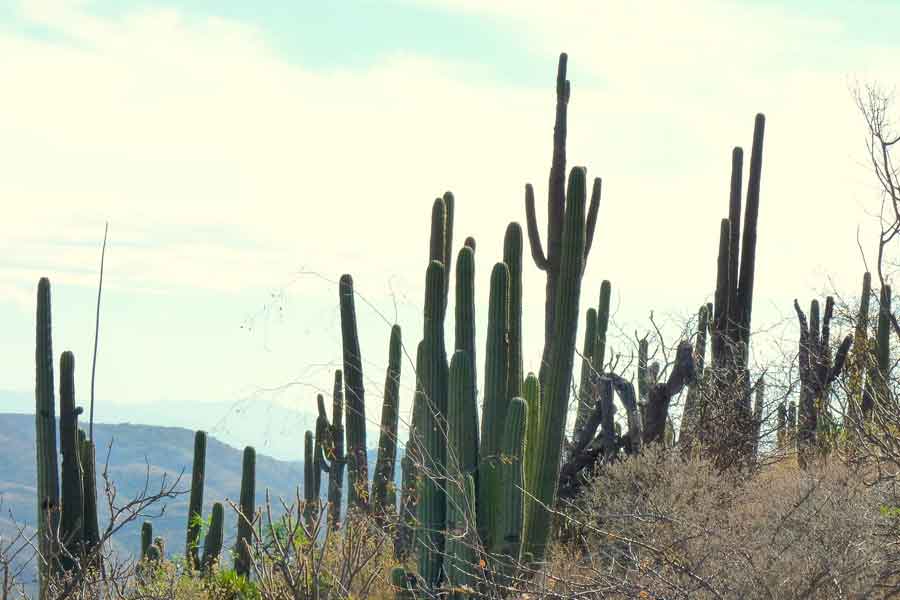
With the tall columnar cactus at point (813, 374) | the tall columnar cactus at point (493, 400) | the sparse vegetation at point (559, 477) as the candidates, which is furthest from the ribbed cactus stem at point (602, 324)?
the tall columnar cactus at point (493, 400)

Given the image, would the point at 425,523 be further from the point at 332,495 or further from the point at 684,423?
the point at 332,495

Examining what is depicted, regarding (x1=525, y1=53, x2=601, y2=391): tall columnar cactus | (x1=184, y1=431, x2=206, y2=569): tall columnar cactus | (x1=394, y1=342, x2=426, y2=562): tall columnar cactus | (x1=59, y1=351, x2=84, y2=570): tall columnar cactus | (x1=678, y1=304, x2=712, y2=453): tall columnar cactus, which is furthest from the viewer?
(x1=184, y1=431, x2=206, y2=569): tall columnar cactus

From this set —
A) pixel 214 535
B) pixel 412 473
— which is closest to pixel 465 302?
pixel 412 473

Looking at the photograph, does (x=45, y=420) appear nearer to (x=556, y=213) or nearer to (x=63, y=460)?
(x=63, y=460)

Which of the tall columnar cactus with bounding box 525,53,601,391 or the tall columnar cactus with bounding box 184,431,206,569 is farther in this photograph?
the tall columnar cactus with bounding box 184,431,206,569

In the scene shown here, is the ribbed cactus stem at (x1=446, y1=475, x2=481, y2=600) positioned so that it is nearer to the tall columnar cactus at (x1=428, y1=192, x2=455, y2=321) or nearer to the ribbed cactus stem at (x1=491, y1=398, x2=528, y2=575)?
the ribbed cactus stem at (x1=491, y1=398, x2=528, y2=575)

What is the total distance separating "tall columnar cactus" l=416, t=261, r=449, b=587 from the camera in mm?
9062

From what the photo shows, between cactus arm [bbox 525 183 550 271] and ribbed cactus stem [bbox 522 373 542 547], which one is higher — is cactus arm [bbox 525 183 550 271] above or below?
above

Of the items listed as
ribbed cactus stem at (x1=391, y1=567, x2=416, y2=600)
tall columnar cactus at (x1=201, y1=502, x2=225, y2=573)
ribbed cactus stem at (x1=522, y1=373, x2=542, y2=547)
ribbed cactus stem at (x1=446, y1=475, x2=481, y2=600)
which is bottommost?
tall columnar cactus at (x1=201, y1=502, x2=225, y2=573)

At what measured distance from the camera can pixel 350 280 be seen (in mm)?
12469

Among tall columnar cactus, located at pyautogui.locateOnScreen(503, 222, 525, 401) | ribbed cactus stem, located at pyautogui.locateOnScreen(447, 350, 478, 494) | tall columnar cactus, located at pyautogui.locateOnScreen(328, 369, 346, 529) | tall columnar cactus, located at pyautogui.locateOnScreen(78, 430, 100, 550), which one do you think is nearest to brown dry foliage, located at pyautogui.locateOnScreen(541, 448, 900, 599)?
ribbed cactus stem, located at pyautogui.locateOnScreen(447, 350, 478, 494)

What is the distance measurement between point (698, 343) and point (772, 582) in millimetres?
7553

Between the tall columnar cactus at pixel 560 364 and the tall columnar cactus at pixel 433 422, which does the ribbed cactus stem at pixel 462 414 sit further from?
the tall columnar cactus at pixel 560 364

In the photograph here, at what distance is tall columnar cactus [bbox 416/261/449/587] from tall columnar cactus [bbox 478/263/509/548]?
0.36 m
